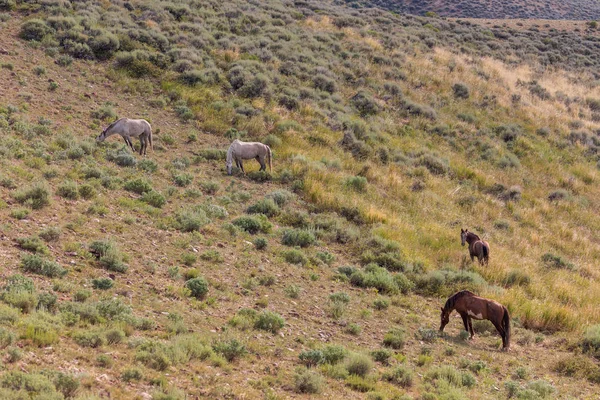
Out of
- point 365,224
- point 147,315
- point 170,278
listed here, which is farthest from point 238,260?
point 365,224

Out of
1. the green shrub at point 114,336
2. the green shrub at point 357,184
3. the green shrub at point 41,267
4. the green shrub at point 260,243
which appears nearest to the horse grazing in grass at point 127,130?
the green shrub at point 260,243

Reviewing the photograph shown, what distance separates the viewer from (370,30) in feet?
131

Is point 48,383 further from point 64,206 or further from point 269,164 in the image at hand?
point 269,164

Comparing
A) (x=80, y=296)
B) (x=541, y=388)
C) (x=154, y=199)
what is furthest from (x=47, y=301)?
(x=541, y=388)

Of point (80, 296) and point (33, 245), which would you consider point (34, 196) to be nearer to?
point (33, 245)

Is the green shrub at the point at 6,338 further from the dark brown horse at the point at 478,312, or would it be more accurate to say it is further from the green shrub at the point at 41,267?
the dark brown horse at the point at 478,312

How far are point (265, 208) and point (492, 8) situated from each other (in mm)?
66902

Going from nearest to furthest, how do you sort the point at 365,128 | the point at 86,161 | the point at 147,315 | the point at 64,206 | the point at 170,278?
the point at 147,315
the point at 170,278
the point at 64,206
the point at 86,161
the point at 365,128

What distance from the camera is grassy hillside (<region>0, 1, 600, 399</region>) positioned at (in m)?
7.51

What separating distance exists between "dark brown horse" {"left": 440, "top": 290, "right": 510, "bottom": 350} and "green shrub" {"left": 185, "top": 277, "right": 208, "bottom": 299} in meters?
4.98

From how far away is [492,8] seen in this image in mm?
70000

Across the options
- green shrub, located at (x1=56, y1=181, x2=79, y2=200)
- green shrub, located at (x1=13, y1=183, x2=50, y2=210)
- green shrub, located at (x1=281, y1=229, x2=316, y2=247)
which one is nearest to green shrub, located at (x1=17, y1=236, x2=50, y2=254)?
green shrub, located at (x1=13, y1=183, x2=50, y2=210)

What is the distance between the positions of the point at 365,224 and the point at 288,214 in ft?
8.32

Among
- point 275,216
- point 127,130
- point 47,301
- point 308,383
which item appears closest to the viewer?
point 308,383
